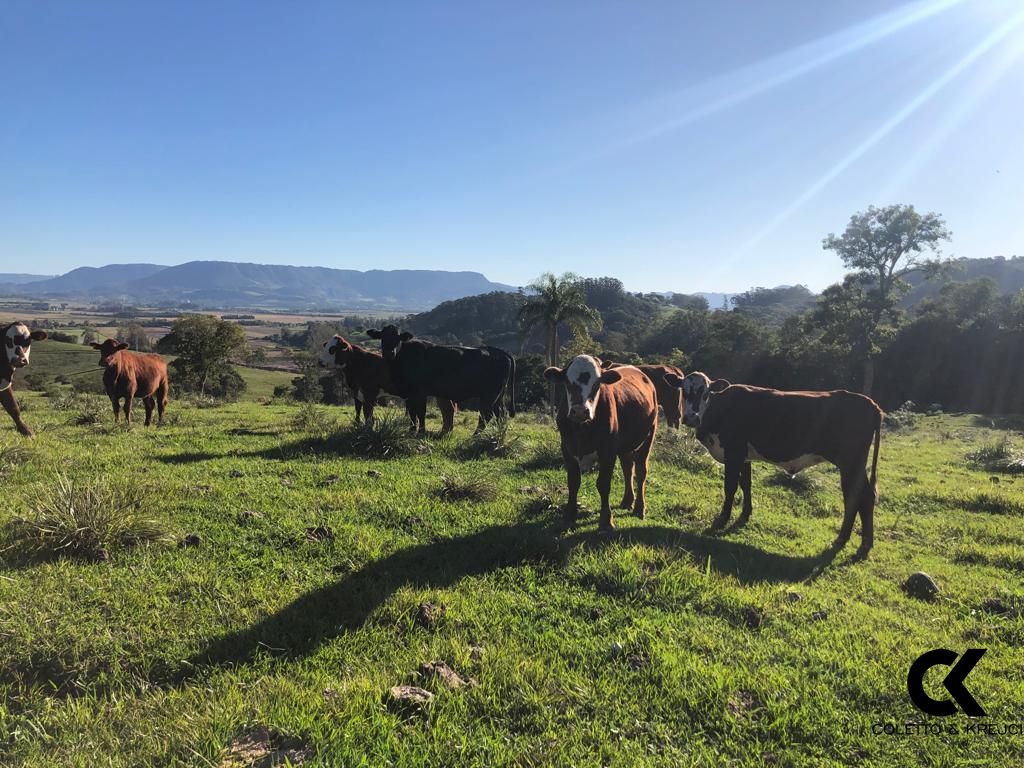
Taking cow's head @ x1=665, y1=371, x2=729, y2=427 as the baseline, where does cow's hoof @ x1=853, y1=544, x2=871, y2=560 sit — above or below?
below

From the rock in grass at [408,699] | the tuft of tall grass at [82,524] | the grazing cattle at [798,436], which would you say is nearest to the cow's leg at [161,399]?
the tuft of tall grass at [82,524]

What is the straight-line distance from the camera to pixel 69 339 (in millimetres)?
70375

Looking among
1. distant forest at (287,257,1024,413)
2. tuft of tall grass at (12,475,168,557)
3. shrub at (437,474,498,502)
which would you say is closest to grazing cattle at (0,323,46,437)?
tuft of tall grass at (12,475,168,557)

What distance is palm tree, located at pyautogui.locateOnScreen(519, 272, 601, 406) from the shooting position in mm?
38281

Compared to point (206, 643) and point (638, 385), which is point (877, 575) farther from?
point (206, 643)

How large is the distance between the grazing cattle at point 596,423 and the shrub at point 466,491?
1.08 m

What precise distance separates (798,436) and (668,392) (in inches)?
318

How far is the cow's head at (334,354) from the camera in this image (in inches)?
506

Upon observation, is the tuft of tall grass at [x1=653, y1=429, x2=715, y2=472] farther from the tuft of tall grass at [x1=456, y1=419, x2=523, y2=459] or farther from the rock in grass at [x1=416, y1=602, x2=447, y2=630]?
the rock in grass at [x1=416, y1=602, x2=447, y2=630]

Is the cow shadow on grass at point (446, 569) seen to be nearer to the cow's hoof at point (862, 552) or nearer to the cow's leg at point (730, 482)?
the cow's hoof at point (862, 552)

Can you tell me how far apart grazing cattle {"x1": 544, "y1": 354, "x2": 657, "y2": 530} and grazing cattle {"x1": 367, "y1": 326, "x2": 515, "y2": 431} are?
5.16m

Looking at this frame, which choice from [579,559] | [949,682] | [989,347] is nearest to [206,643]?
[579,559]

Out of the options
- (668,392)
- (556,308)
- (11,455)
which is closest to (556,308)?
(556,308)

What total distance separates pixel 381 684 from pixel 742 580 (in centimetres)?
370
